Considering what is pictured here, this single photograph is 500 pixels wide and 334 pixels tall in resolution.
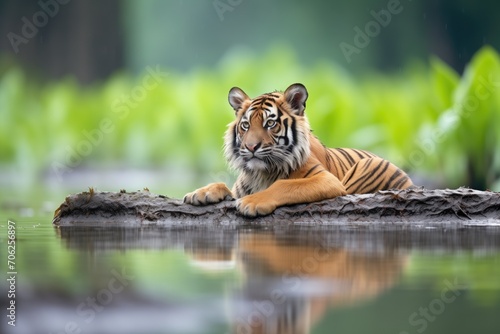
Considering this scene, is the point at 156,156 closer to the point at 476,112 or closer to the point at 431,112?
the point at 431,112

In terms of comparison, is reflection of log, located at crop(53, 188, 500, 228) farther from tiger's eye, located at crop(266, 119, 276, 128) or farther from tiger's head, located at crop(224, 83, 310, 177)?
tiger's eye, located at crop(266, 119, 276, 128)

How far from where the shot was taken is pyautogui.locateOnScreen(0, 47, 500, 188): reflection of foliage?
12.4m

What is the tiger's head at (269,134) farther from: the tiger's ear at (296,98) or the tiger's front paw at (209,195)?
the tiger's front paw at (209,195)

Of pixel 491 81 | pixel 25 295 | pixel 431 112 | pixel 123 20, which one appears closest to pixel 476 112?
pixel 491 81

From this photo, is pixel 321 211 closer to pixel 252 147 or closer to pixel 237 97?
pixel 252 147

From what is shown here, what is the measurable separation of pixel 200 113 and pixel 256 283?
1086 centimetres

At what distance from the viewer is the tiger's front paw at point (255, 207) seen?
5449 mm

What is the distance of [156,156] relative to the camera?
13.6 m

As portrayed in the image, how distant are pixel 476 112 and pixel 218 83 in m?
4.94

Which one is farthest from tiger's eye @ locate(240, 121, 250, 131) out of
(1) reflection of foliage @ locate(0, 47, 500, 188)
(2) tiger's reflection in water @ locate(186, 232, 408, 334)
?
(1) reflection of foliage @ locate(0, 47, 500, 188)

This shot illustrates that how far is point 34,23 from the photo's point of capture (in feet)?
48.4

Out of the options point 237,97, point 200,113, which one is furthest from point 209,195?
point 200,113

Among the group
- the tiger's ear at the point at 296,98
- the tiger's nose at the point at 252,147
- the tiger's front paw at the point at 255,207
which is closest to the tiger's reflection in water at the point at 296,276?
the tiger's front paw at the point at 255,207

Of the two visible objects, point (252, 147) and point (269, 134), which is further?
point (269, 134)
